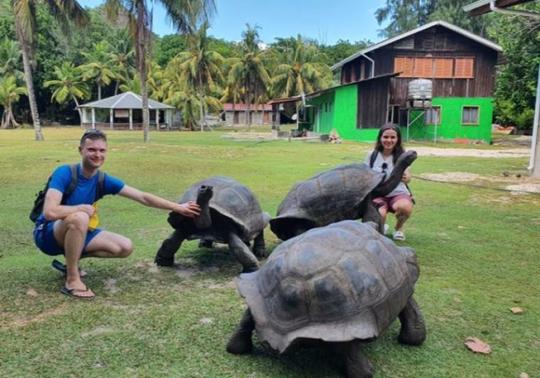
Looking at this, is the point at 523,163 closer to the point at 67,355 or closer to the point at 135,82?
the point at 67,355

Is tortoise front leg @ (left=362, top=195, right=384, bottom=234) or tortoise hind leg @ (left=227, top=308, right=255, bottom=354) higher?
tortoise front leg @ (left=362, top=195, right=384, bottom=234)

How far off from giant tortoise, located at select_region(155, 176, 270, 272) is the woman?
64.5 inches

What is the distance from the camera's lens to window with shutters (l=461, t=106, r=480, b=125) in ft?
97.1

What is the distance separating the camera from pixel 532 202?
8.86 metres

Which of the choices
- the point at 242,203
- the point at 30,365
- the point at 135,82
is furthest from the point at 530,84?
the point at 135,82

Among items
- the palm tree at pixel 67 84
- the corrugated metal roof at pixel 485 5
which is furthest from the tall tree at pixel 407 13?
the corrugated metal roof at pixel 485 5

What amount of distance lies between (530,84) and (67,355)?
776 inches

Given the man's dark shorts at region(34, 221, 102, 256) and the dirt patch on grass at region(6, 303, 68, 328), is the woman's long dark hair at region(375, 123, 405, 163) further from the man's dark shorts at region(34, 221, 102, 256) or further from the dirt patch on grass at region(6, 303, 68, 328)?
the dirt patch on grass at region(6, 303, 68, 328)

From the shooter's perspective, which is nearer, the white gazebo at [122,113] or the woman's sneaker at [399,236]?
the woman's sneaker at [399,236]

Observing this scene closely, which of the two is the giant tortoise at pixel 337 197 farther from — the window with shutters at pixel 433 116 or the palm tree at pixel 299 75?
the palm tree at pixel 299 75

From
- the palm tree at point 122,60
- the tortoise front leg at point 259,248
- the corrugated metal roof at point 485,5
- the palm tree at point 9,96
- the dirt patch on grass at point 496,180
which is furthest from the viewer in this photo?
the palm tree at point 122,60

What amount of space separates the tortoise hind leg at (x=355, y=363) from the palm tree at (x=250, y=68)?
48934mm

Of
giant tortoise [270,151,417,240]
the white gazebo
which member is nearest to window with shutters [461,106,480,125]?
giant tortoise [270,151,417,240]

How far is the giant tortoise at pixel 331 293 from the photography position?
2.81 meters
